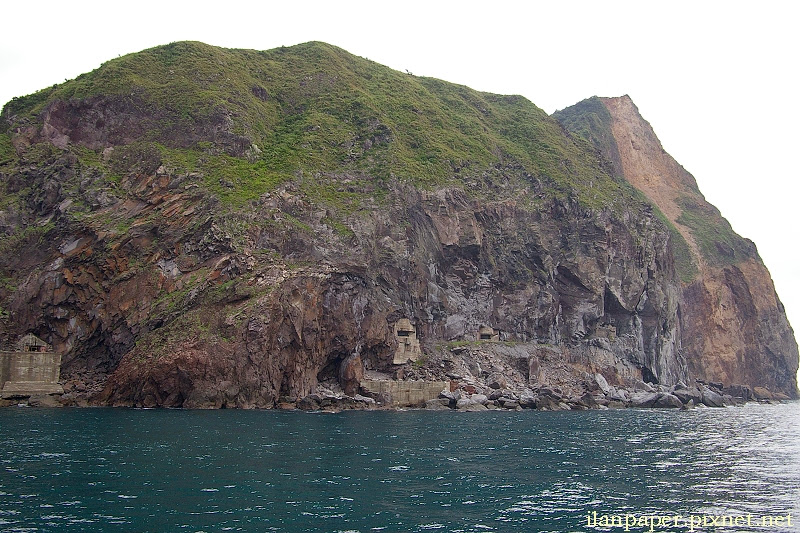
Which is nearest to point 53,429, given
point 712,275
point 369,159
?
point 369,159

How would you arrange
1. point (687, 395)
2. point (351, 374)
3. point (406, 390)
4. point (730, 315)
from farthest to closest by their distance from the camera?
1. point (730, 315)
2. point (687, 395)
3. point (406, 390)
4. point (351, 374)

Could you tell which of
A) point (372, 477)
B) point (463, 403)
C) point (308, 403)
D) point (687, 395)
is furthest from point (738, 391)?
point (372, 477)

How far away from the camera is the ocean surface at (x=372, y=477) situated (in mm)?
24672

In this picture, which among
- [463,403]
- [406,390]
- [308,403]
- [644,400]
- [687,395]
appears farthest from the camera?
[687,395]

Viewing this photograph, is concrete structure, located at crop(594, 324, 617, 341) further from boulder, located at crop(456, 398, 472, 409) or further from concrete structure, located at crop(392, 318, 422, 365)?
boulder, located at crop(456, 398, 472, 409)

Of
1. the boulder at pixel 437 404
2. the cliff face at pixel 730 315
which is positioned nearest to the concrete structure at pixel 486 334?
the boulder at pixel 437 404

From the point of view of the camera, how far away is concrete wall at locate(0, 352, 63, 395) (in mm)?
66875

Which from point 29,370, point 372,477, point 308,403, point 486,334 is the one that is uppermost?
point 486,334

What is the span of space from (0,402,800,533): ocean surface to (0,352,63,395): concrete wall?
13456mm

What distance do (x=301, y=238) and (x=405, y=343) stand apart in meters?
18.6

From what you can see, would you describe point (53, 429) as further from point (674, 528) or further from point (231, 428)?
point (674, 528)

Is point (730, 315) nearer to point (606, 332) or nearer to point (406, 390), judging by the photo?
point (606, 332)

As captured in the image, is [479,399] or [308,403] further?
[479,399]

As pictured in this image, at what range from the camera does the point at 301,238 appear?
81.6 metres
